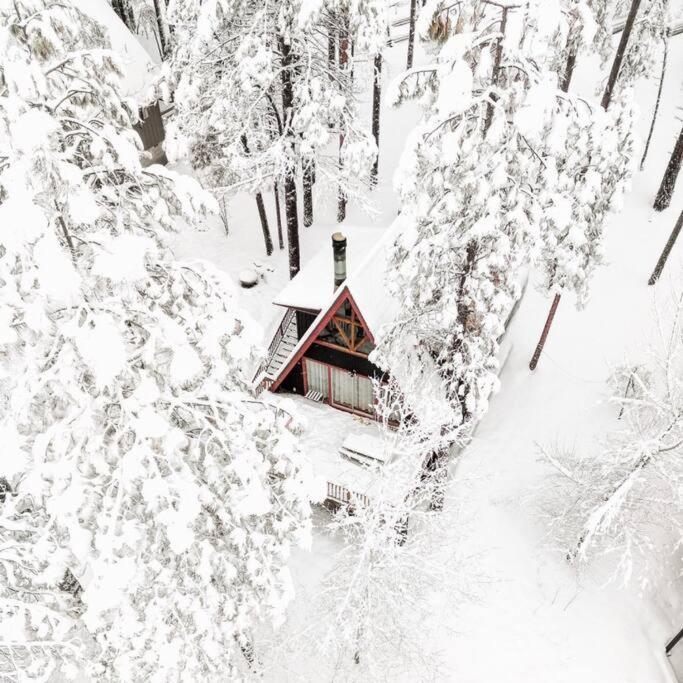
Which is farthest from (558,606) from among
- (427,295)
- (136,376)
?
(136,376)

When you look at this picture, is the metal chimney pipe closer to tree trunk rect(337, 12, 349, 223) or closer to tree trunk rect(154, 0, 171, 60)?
tree trunk rect(337, 12, 349, 223)

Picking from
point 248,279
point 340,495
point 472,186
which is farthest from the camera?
point 248,279

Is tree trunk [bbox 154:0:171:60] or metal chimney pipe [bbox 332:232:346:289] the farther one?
tree trunk [bbox 154:0:171:60]

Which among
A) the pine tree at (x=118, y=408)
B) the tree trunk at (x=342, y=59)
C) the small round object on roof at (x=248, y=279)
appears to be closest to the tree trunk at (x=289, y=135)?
the tree trunk at (x=342, y=59)

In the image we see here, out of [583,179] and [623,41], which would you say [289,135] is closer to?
[583,179]

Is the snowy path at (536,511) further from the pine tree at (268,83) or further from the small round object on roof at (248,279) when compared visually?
the small round object on roof at (248,279)

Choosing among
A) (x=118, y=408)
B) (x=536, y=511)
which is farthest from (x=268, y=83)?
(x=536, y=511)

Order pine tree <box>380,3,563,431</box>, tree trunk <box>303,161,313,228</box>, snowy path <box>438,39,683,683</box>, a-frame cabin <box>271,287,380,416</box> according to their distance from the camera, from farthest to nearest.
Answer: tree trunk <box>303,161,313,228</box>, a-frame cabin <box>271,287,380,416</box>, snowy path <box>438,39,683,683</box>, pine tree <box>380,3,563,431</box>

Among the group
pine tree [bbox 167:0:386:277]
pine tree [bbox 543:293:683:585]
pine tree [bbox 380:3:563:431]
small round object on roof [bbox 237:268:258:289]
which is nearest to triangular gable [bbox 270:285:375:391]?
pine tree [bbox 380:3:563:431]

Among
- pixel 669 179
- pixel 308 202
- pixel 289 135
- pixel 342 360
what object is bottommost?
pixel 342 360
